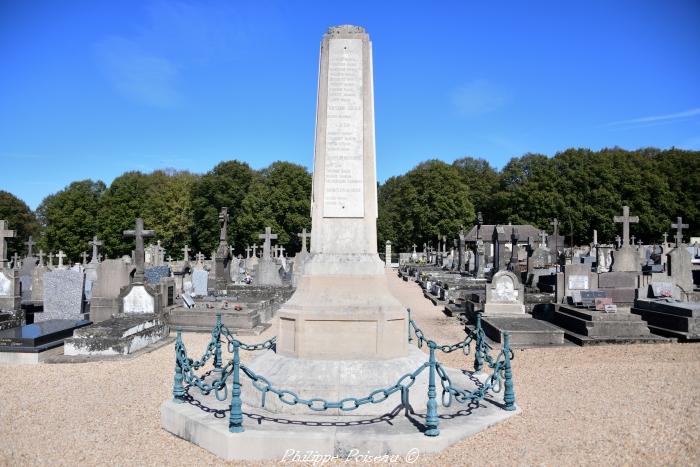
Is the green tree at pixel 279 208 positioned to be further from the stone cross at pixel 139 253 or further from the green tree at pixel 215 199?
the stone cross at pixel 139 253

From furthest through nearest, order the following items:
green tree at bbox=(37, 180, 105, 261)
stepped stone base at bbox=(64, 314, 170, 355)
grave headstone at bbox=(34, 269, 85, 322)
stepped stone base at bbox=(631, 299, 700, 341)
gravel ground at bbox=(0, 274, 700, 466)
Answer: green tree at bbox=(37, 180, 105, 261)
grave headstone at bbox=(34, 269, 85, 322)
stepped stone base at bbox=(631, 299, 700, 341)
stepped stone base at bbox=(64, 314, 170, 355)
gravel ground at bbox=(0, 274, 700, 466)

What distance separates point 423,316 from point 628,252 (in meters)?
7.40

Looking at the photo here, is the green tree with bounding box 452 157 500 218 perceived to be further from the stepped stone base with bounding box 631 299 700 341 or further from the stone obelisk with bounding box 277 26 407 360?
the stone obelisk with bounding box 277 26 407 360

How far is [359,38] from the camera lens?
6789mm

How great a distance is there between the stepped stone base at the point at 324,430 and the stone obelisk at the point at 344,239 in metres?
0.83

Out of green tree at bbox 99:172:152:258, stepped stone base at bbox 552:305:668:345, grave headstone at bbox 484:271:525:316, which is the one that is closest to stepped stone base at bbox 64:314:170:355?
grave headstone at bbox 484:271:525:316

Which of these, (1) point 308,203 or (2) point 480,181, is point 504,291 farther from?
(2) point 480,181

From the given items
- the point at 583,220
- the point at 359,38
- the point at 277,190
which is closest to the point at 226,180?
the point at 277,190

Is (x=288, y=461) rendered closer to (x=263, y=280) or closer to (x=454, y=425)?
(x=454, y=425)

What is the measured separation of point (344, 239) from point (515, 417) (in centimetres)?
298

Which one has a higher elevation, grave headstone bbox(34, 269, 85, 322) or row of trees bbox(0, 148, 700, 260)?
row of trees bbox(0, 148, 700, 260)

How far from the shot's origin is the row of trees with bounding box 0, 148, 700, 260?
159 ft

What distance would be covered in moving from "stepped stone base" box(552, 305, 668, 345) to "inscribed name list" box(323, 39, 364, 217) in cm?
726

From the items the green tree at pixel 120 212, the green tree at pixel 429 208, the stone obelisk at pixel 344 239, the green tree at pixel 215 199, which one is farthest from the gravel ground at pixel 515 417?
the green tree at pixel 429 208
